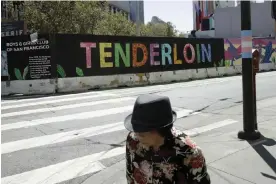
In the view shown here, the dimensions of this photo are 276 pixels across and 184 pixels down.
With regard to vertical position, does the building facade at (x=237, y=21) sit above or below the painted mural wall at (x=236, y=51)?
above

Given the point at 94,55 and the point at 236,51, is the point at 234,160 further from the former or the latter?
the point at 236,51

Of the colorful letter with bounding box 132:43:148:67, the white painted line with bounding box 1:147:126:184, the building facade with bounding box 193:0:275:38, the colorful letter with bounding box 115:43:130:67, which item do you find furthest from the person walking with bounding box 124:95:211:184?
the building facade with bounding box 193:0:275:38

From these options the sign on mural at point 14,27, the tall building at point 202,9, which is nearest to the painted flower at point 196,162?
the sign on mural at point 14,27

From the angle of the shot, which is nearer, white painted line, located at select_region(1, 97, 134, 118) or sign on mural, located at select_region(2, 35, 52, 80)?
white painted line, located at select_region(1, 97, 134, 118)

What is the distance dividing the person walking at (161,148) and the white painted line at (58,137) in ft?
16.5

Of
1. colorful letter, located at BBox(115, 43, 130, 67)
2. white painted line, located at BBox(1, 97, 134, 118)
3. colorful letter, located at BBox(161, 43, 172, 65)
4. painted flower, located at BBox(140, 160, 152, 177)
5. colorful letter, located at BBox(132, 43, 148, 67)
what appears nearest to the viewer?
painted flower, located at BBox(140, 160, 152, 177)

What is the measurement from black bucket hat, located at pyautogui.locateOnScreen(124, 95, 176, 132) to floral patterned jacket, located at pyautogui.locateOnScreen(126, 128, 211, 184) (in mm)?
166

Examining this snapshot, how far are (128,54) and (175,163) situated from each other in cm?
1645

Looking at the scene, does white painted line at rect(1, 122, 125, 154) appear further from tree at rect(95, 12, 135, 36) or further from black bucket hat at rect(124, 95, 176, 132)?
tree at rect(95, 12, 135, 36)

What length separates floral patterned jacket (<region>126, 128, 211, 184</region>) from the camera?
6.76ft

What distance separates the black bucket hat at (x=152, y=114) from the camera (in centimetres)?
196

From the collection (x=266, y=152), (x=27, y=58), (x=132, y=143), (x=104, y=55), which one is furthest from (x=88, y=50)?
(x=132, y=143)

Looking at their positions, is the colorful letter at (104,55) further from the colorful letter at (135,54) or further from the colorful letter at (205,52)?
the colorful letter at (205,52)

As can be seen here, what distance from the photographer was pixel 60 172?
5.35 m
